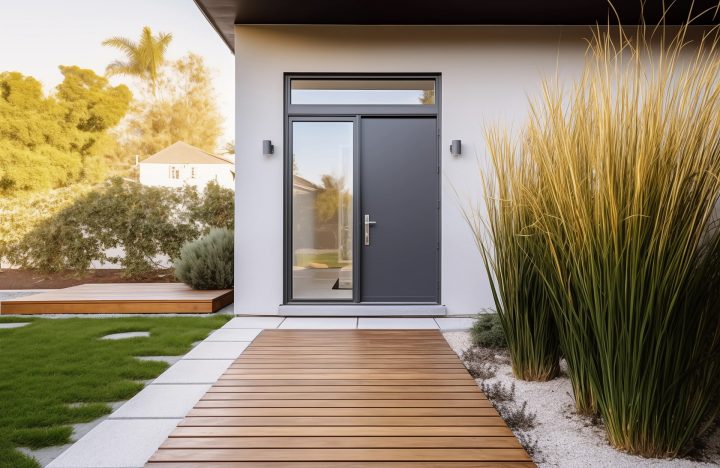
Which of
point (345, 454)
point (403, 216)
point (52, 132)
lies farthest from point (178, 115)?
point (345, 454)

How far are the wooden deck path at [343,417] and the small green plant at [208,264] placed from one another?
8.86ft

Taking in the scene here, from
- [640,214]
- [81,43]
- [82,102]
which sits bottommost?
[640,214]

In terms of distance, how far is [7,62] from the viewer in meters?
14.3

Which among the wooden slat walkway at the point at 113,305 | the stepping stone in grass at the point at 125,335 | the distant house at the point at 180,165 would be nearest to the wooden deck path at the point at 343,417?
the stepping stone in grass at the point at 125,335

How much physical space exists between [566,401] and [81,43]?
20.2 meters

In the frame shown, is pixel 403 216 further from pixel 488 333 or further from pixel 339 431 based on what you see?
pixel 339 431

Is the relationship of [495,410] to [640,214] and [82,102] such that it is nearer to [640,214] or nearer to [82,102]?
[640,214]

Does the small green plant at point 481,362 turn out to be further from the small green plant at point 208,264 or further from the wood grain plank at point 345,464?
the small green plant at point 208,264

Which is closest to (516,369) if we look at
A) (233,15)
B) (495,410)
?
(495,410)

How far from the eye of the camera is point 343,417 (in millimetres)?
2084

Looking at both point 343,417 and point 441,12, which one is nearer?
point 343,417

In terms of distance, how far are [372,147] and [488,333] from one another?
2365 mm

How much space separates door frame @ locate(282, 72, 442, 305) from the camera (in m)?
4.88

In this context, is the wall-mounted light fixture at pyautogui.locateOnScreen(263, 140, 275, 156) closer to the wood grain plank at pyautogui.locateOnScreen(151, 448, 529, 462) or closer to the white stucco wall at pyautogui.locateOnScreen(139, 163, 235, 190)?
the wood grain plank at pyautogui.locateOnScreen(151, 448, 529, 462)
